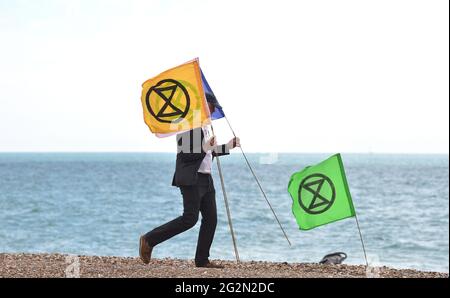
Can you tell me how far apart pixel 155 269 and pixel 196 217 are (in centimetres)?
71

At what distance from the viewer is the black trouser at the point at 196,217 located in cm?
890

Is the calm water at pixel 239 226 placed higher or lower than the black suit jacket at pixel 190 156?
lower

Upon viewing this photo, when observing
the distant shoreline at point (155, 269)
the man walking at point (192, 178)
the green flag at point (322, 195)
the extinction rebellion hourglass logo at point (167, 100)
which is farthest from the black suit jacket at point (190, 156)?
the green flag at point (322, 195)

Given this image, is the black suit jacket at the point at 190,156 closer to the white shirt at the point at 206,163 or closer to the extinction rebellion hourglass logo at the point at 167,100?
the white shirt at the point at 206,163

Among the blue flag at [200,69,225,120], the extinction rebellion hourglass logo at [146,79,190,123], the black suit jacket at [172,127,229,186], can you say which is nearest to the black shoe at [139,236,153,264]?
the black suit jacket at [172,127,229,186]

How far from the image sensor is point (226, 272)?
27.9ft

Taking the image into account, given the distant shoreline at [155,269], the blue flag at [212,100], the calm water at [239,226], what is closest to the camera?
the distant shoreline at [155,269]

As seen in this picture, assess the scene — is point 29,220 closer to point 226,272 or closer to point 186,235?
point 186,235

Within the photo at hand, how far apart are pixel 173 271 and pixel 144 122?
1.83 m

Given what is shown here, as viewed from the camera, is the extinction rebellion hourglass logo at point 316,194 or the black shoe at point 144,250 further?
the extinction rebellion hourglass logo at point 316,194

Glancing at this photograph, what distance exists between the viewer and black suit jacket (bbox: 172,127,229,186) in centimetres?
886

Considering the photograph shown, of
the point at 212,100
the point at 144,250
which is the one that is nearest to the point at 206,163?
the point at 212,100

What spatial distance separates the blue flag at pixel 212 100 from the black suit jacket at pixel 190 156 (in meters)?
0.59
